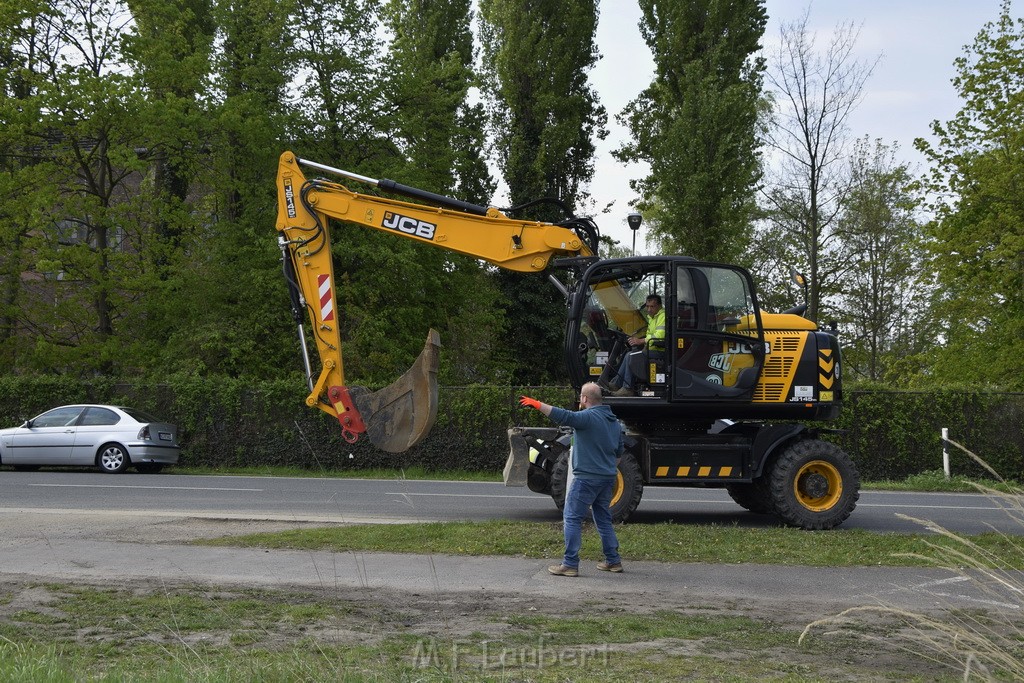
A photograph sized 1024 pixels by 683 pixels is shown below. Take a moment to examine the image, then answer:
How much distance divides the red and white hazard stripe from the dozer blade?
153cm

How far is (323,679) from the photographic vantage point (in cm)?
477

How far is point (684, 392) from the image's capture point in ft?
40.3

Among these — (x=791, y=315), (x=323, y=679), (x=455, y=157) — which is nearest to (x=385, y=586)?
(x=323, y=679)

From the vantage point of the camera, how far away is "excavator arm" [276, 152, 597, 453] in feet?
43.0

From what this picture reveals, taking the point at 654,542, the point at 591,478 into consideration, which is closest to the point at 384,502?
the point at 654,542

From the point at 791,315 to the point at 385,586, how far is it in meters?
7.06

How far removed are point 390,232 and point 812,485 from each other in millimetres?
6559

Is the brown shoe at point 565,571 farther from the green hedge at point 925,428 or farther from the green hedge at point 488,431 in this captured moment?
the green hedge at point 925,428

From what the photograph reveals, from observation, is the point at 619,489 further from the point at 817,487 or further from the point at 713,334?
the point at 817,487

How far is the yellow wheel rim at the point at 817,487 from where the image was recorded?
1262 cm

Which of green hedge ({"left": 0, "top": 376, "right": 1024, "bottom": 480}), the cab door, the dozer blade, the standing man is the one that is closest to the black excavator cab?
the cab door

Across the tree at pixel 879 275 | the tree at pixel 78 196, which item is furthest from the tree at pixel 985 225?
the tree at pixel 78 196

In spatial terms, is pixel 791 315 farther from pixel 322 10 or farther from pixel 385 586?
pixel 322 10

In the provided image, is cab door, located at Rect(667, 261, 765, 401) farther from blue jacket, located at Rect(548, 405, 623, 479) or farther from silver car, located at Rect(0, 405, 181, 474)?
silver car, located at Rect(0, 405, 181, 474)
